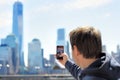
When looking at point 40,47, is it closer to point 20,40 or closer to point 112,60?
point 20,40

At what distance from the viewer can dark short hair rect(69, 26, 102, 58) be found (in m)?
2.14

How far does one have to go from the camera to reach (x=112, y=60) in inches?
85.8

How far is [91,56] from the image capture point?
2148 mm

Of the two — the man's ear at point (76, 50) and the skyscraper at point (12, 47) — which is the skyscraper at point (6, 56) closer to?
the skyscraper at point (12, 47)

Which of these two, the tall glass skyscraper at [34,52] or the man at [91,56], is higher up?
the tall glass skyscraper at [34,52]

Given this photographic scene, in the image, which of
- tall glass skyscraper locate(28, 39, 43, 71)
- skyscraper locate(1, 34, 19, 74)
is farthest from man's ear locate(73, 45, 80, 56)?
tall glass skyscraper locate(28, 39, 43, 71)

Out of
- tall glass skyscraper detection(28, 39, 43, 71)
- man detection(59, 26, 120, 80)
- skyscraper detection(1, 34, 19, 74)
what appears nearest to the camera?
man detection(59, 26, 120, 80)

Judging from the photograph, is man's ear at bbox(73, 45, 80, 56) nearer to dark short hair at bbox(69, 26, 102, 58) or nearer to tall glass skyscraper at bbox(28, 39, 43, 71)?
dark short hair at bbox(69, 26, 102, 58)

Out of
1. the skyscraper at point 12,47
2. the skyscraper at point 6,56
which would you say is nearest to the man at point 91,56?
the skyscraper at point 6,56

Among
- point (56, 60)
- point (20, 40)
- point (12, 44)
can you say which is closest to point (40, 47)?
point (12, 44)

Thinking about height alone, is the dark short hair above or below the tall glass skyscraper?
below

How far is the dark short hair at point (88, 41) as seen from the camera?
2.14 meters

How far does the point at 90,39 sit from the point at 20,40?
143 m

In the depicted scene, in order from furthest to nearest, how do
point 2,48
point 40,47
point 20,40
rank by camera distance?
1. point 20,40
2. point 40,47
3. point 2,48
